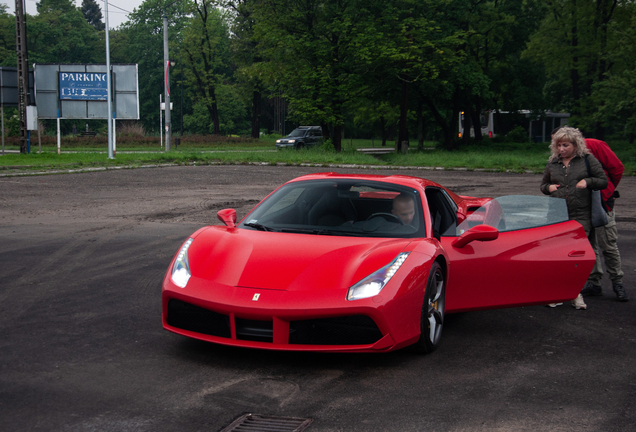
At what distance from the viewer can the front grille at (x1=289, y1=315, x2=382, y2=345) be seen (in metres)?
4.16

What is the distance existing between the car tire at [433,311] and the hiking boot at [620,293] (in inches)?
94.2

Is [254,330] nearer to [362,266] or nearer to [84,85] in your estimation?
[362,266]

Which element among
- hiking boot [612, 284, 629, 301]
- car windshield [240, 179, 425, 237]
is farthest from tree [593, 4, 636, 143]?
car windshield [240, 179, 425, 237]

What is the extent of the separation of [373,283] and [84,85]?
31.1 m

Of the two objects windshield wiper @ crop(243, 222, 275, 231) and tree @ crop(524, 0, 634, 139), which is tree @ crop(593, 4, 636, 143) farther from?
windshield wiper @ crop(243, 222, 275, 231)

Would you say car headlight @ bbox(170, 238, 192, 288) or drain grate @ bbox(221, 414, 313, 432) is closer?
drain grate @ bbox(221, 414, 313, 432)

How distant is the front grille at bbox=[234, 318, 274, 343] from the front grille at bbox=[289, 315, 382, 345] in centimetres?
13

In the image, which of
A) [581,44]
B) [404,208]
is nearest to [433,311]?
[404,208]

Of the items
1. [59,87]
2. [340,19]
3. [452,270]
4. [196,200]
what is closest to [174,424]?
[452,270]

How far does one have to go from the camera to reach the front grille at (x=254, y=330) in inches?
165

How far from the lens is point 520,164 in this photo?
2747 centimetres

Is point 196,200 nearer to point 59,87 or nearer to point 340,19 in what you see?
point 59,87

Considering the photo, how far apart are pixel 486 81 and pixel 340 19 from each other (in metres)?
12.3

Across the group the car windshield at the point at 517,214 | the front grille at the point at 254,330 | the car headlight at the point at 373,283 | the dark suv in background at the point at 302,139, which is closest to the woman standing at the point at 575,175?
the car windshield at the point at 517,214
